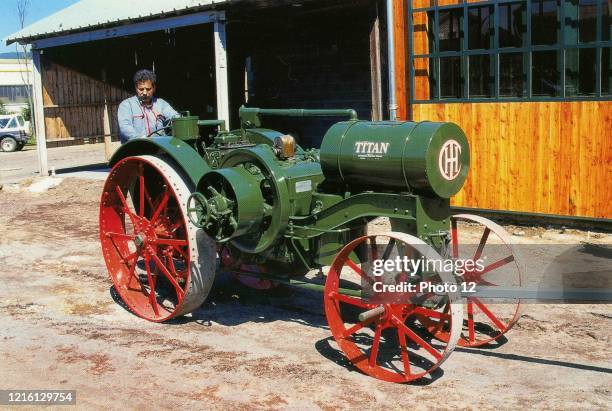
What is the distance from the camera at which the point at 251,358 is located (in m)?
4.74

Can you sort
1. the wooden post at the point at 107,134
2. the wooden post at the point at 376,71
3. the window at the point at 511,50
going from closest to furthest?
1. the window at the point at 511,50
2. the wooden post at the point at 376,71
3. the wooden post at the point at 107,134

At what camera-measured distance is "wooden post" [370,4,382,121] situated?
10023mm

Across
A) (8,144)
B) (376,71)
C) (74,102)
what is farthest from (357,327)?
(8,144)

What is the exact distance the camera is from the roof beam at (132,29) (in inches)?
446

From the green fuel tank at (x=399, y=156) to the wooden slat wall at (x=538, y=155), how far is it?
3.82 meters

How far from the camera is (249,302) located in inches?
240

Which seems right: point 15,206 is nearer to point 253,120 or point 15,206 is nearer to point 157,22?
point 157,22

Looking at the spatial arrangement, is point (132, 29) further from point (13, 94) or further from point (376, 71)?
point (13, 94)

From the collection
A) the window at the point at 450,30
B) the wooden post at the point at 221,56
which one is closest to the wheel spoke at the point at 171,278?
the window at the point at 450,30

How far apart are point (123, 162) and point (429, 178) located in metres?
2.60

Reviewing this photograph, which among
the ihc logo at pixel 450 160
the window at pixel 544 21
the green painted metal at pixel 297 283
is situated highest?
the window at pixel 544 21

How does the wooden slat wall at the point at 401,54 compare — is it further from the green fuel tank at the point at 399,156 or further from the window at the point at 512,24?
the green fuel tank at the point at 399,156

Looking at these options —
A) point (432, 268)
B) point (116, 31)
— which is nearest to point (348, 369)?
point (432, 268)

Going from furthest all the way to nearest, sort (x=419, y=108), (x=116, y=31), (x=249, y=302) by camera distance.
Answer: (x=116, y=31) < (x=419, y=108) < (x=249, y=302)
